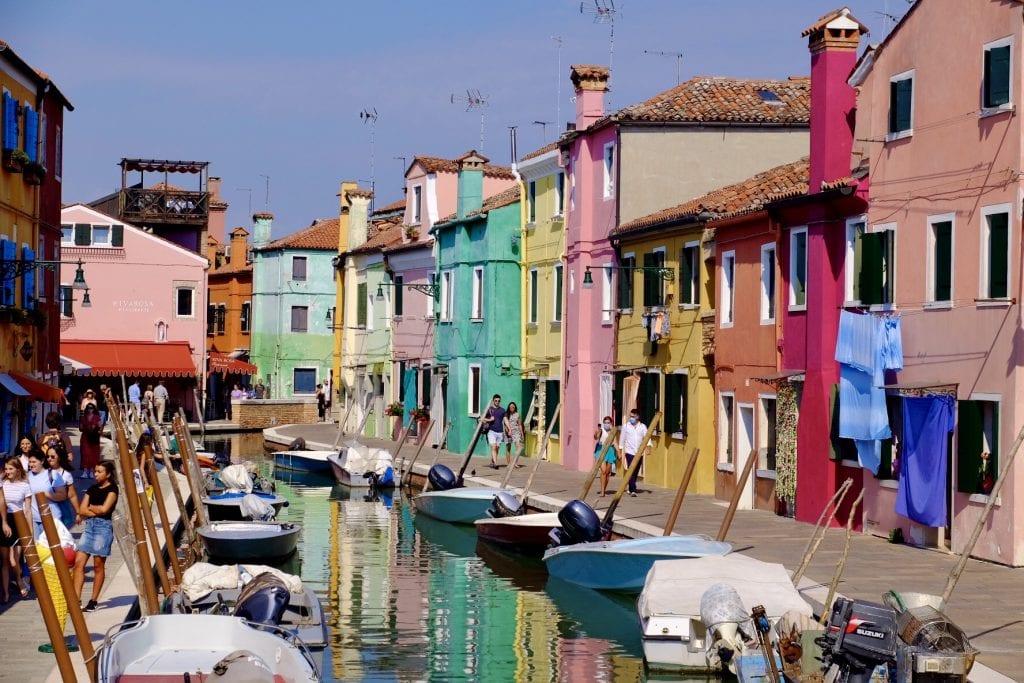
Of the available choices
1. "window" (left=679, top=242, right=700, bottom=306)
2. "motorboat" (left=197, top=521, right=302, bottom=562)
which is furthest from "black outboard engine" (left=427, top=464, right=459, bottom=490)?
"motorboat" (left=197, top=521, right=302, bottom=562)

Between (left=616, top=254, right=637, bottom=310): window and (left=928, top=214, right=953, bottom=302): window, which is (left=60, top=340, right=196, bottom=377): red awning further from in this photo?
(left=928, top=214, right=953, bottom=302): window

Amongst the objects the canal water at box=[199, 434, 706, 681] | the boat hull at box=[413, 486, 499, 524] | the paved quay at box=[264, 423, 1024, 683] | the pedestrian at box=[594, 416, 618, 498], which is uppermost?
the pedestrian at box=[594, 416, 618, 498]

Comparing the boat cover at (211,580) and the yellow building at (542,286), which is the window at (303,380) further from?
the boat cover at (211,580)

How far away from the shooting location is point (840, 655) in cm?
1390

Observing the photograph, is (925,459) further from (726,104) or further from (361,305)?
(361,305)

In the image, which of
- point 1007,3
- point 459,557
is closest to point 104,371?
point 459,557

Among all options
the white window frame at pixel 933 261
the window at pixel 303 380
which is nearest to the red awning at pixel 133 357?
the window at pixel 303 380

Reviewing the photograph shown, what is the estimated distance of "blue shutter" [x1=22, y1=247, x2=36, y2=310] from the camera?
118 ft

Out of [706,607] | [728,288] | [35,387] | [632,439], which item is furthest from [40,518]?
[728,288]

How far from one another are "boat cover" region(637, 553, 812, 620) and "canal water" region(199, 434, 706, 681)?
2.71ft

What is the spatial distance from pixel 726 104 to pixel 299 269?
4169 centimetres

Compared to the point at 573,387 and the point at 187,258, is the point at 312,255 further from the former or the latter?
the point at 573,387

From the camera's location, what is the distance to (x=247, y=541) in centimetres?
2609

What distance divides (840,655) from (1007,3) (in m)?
11.7
